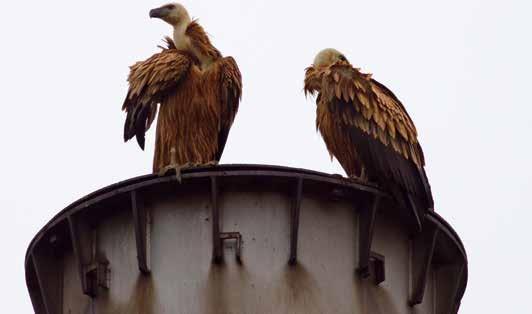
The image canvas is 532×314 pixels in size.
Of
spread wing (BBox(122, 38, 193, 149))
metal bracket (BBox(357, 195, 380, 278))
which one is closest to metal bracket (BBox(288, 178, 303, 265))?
metal bracket (BBox(357, 195, 380, 278))

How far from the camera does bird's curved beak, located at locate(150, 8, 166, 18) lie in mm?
24155

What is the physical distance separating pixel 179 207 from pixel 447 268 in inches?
170

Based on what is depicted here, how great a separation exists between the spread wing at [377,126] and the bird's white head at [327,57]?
68 centimetres

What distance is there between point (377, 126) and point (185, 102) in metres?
3.29

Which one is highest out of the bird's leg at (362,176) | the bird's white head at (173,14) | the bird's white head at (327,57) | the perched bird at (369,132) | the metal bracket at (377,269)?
the bird's white head at (173,14)

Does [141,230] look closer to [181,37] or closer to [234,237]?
[234,237]

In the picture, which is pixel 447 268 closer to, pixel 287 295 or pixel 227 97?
pixel 287 295

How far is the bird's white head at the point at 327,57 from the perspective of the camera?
22.7 metres

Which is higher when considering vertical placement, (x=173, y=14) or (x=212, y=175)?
(x=173, y=14)

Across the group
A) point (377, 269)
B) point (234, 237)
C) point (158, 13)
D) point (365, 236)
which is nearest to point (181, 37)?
point (158, 13)

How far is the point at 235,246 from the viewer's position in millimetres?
19156

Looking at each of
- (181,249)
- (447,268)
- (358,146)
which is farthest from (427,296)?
(181,249)

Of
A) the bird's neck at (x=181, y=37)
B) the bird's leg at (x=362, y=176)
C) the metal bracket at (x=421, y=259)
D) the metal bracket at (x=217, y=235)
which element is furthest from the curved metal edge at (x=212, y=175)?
the bird's neck at (x=181, y=37)

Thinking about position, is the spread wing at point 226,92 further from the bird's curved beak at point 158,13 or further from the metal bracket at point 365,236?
the metal bracket at point 365,236
